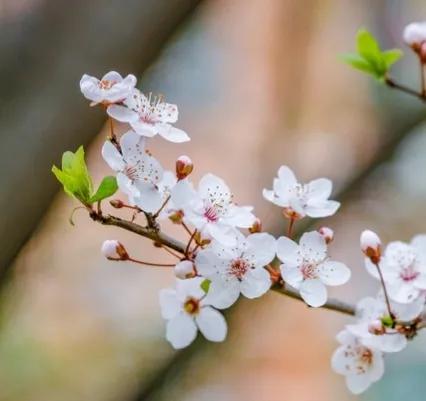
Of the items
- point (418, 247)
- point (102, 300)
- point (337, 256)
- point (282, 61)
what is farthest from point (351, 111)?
point (418, 247)

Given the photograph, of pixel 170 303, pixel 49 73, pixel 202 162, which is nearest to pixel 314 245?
pixel 170 303

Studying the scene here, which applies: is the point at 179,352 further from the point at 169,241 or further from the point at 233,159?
the point at 169,241

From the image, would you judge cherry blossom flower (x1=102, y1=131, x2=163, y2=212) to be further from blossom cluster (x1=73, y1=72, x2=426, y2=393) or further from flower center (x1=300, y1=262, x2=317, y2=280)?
flower center (x1=300, y1=262, x2=317, y2=280)

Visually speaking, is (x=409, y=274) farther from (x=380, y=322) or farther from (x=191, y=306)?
(x=191, y=306)

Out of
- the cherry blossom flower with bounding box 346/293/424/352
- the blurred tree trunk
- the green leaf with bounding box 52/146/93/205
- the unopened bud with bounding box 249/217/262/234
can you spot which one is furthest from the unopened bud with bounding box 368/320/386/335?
the blurred tree trunk

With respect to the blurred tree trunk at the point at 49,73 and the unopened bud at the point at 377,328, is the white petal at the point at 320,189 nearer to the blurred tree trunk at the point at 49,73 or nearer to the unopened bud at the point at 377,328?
the unopened bud at the point at 377,328

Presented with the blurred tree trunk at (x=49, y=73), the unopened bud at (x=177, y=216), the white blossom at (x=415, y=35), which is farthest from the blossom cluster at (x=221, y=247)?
the blurred tree trunk at (x=49, y=73)
